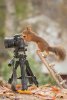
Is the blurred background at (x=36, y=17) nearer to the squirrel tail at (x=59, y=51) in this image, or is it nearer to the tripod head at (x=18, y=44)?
the squirrel tail at (x=59, y=51)

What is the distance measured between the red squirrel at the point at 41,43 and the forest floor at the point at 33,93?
519 millimetres

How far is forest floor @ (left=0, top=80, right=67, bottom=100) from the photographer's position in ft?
20.1

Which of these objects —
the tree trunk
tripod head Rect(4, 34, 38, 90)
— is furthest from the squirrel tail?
the tree trunk

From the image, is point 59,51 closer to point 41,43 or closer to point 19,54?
point 41,43

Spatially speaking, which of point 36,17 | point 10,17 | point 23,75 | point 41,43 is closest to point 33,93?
point 23,75

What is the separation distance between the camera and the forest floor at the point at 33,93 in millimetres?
6114

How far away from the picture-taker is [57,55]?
704 cm

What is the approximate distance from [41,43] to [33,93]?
0.82 meters

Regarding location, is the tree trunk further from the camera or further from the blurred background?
the camera

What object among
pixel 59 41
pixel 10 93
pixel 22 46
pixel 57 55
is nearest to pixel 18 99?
pixel 10 93

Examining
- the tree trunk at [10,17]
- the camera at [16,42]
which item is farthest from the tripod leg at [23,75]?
the tree trunk at [10,17]

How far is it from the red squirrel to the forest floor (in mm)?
519

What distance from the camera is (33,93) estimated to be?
6352mm

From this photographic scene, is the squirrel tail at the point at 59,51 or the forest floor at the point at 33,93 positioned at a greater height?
the squirrel tail at the point at 59,51
